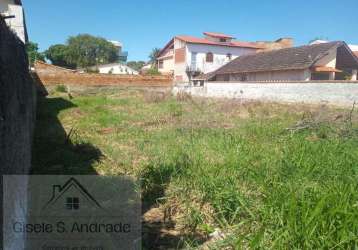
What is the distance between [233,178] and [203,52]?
3511cm

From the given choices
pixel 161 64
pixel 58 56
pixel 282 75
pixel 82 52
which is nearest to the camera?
pixel 282 75

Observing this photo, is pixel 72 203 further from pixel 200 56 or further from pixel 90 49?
pixel 90 49

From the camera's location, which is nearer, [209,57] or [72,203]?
[72,203]

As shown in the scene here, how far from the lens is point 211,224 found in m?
3.46

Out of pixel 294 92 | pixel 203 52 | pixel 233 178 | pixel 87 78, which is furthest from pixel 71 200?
pixel 203 52

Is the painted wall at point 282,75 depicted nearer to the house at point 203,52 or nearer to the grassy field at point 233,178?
the house at point 203,52

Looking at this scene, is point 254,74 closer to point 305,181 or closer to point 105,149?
point 105,149

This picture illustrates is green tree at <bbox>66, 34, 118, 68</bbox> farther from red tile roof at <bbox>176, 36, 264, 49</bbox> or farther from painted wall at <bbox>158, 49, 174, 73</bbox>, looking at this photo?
red tile roof at <bbox>176, 36, 264, 49</bbox>

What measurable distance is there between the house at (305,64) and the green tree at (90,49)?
34552 millimetres

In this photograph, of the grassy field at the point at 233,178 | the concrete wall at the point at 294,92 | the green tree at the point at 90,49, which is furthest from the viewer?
the green tree at the point at 90,49

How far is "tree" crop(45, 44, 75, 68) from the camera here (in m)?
51.8

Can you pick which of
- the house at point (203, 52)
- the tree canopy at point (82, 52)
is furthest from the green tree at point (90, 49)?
the house at point (203, 52)

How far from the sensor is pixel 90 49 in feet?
197

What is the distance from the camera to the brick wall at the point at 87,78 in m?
24.5
